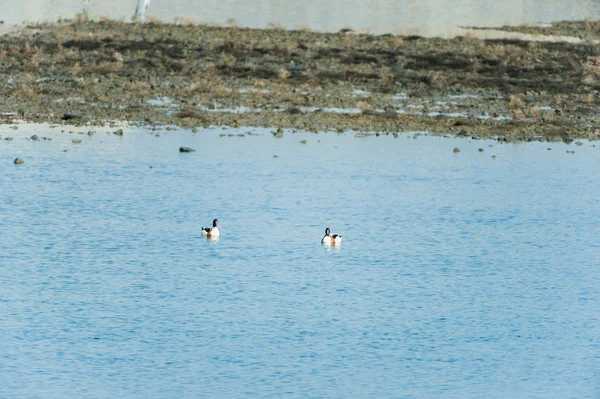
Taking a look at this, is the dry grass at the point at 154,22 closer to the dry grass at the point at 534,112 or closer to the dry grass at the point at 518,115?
the dry grass at the point at 518,115

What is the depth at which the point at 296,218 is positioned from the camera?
89.5 ft

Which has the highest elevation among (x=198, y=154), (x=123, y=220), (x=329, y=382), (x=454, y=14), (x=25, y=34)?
(x=454, y=14)

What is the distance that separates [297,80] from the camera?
52281mm

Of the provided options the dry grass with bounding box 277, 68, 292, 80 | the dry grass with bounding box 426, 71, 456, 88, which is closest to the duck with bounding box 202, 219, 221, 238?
Answer: the dry grass with bounding box 277, 68, 292, 80

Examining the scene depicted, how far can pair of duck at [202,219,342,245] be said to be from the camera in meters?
24.6

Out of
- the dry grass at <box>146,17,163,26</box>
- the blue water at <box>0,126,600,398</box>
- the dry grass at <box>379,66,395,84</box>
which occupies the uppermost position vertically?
the dry grass at <box>146,17,163,26</box>

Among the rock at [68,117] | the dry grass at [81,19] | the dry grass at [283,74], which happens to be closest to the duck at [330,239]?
the rock at [68,117]

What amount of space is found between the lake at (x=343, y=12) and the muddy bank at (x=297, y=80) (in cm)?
1109

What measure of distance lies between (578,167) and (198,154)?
11.3m

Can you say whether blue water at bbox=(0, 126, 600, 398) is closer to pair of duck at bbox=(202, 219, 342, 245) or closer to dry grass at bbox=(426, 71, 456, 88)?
pair of duck at bbox=(202, 219, 342, 245)

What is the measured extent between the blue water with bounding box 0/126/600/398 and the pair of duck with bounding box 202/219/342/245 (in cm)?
29

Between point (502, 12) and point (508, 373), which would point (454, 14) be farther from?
point (508, 373)

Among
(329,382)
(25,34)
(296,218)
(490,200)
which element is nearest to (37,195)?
(296,218)

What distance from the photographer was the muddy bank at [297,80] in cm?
4297
